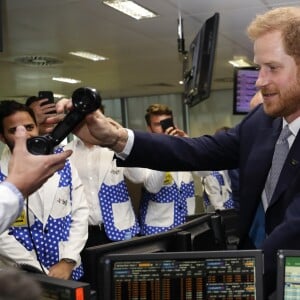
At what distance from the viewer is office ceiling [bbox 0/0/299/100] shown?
513 centimetres

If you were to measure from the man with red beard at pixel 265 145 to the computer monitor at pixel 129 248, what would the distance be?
23cm

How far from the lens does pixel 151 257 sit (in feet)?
3.78

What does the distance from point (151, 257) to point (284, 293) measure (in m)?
0.29

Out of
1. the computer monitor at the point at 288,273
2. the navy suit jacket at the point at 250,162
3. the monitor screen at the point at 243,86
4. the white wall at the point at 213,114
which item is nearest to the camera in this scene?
the computer monitor at the point at 288,273

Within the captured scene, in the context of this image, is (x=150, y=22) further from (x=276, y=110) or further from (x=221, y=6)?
(x=276, y=110)

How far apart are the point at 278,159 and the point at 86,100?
1.80 ft

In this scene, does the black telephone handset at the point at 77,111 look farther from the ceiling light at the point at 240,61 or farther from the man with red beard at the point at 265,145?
the ceiling light at the point at 240,61

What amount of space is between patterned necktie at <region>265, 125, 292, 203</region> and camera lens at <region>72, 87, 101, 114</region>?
1.68 ft

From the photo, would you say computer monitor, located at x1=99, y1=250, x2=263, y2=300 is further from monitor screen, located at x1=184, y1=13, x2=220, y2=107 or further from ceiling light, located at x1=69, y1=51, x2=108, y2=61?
ceiling light, located at x1=69, y1=51, x2=108, y2=61

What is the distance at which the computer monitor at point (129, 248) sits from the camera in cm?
120

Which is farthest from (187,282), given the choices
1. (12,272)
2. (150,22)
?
(150,22)

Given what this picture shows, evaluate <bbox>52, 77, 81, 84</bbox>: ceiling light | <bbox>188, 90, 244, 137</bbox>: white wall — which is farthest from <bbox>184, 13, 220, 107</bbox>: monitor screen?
<bbox>188, 90, 244, 137</bbox>: white wall

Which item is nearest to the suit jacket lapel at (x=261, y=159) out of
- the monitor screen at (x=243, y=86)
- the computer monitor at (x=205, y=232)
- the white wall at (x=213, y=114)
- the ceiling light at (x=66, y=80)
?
the computer monitor at (x=205, y=232)

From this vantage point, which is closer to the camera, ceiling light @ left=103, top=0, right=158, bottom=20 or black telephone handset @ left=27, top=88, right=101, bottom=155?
black telephone handset @ left=27, top=88, right=101, bottom=155
